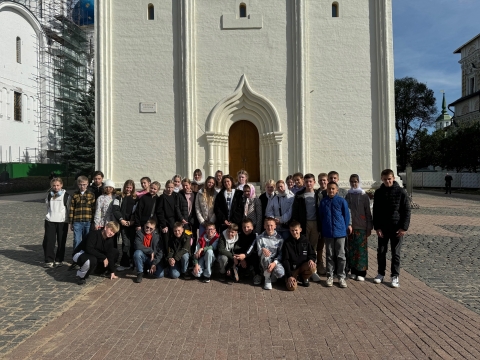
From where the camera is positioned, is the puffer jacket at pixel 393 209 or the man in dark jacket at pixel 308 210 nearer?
the puffer jacket at pixel 393 209

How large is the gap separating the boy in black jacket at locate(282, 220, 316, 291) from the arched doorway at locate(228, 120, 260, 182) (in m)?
9.49

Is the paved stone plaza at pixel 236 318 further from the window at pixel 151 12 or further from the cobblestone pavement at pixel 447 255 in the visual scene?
the window at pixel 151 12

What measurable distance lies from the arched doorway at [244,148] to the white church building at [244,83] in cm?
80

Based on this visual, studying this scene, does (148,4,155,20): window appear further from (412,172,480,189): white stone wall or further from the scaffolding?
(412,172,480,189): white stone wall

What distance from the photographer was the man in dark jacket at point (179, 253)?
6840 millimetres

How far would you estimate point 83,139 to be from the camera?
2869 centimetres

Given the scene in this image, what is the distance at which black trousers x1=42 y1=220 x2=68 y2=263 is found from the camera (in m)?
7.79

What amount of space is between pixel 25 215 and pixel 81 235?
32.7ft

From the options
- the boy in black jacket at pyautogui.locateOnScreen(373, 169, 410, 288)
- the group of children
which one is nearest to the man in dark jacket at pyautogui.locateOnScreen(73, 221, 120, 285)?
the group of children

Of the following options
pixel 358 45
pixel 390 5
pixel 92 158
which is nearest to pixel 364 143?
pixel 358 45

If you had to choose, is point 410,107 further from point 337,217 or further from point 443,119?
point 337,217

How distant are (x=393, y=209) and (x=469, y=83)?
55900mm

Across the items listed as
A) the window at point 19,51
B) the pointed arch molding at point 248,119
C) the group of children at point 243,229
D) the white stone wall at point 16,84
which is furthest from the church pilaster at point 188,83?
the window at point 19,51

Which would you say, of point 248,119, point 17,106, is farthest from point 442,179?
point 17,106
